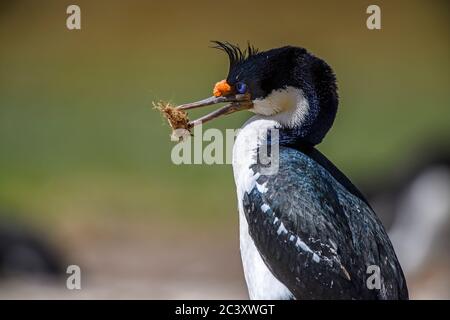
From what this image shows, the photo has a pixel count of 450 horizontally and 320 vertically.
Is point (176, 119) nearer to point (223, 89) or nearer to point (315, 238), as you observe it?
point (223, 89)

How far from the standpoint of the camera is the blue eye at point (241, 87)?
12.2 feet

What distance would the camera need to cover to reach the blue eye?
373cm

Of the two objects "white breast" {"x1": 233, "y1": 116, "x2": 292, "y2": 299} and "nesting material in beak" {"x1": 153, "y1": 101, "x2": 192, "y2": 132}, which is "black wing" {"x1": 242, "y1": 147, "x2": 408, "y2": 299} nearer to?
"white breast" {"x1": 233, "y1": 116, "x2": 292, "y2": 299}

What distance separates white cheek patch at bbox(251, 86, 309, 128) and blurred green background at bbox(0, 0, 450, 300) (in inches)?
91.2

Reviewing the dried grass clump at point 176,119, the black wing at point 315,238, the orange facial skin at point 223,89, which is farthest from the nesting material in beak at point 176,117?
the black wing at point 315,238

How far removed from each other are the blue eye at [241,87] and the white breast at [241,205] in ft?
0.41

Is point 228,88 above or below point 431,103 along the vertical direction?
below

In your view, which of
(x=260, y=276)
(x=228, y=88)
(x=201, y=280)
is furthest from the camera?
(x=201, y=280)

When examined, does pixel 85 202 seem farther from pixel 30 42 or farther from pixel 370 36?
pixel 370 36

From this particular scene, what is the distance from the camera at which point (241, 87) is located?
3736mm

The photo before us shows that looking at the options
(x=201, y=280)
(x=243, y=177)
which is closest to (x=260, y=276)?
(x=243, y=177)

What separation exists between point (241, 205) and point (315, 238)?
0.35 m

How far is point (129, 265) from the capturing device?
240 inches

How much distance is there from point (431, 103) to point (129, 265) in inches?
85.5
